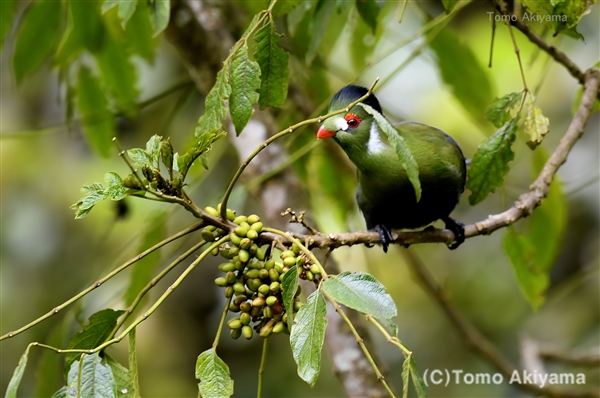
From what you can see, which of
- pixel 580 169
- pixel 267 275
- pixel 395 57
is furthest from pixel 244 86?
pixel 580 169

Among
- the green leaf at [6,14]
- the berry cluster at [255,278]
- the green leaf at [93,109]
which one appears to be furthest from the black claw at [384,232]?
the green leaf at [6,14]

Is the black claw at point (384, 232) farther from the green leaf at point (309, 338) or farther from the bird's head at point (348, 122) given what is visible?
the green leaf at point (309, 338)

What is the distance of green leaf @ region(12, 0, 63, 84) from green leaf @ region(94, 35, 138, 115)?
28 cm

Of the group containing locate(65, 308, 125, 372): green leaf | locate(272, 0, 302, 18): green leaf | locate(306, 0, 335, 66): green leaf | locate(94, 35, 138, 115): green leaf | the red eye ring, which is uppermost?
locate(94, 35, 138, 115): green leaf

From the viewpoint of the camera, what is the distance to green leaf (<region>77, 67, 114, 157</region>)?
288 centimetres

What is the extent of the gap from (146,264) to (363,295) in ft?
5.32

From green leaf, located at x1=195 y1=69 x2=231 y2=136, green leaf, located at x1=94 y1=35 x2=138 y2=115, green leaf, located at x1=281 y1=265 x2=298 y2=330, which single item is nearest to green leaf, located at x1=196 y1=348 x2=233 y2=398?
green leaf, located at x1=281 y1=265 x2=298 y2=330

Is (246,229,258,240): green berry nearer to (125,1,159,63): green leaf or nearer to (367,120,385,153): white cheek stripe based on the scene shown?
(367,120,385,153): white cheek stripe

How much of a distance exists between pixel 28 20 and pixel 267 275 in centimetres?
162

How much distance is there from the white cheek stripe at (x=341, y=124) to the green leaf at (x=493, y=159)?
0.47 meters

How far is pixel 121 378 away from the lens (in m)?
1.38

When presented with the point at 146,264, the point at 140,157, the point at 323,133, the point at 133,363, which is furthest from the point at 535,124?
the point at 146,264

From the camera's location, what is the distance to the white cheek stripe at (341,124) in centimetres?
216

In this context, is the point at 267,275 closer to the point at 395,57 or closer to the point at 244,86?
the point at 244,86
